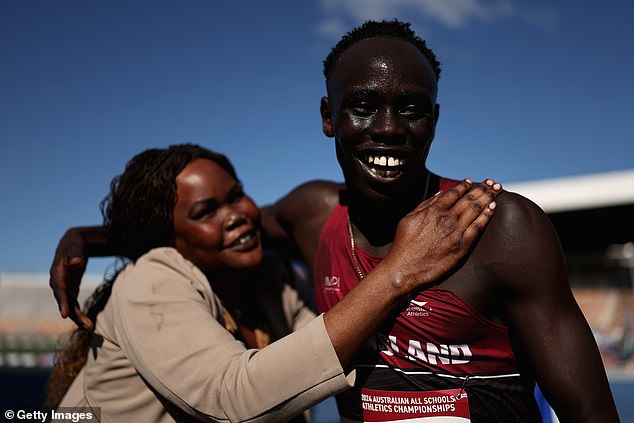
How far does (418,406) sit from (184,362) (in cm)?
75

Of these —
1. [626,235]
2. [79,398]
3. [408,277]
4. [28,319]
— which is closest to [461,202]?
[408,277]

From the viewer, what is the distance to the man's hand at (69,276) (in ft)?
7.19

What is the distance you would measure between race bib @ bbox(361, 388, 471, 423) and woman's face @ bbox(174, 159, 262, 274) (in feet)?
3.00

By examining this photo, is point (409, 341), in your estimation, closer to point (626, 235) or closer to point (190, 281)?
point (190, 281)

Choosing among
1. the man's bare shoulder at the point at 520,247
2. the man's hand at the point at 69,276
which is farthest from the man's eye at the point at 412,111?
the man's hand at the point at 69,276

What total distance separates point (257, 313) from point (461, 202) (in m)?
1.46

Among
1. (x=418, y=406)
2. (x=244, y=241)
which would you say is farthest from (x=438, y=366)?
(x=244, y=241)

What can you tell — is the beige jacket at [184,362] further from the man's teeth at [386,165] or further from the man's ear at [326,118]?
the man's ear at [326,118]

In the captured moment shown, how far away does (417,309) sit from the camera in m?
Result: 1.79

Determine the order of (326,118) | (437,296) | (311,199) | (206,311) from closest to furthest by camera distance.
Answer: (437,296) → (206,311) → (326,118) → (311,199)

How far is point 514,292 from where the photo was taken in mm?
1671

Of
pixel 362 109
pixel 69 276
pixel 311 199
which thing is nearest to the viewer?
pixel 362 109

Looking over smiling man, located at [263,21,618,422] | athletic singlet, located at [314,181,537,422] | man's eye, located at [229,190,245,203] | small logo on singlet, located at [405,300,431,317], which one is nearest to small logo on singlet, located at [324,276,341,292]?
smiling man, located at [263,21,618,422]

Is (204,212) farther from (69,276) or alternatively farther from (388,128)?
(388,128)
